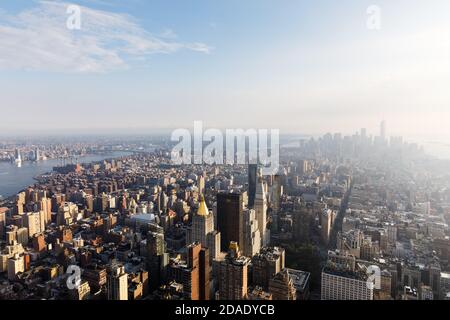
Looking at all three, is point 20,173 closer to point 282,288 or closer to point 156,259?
point 156,259

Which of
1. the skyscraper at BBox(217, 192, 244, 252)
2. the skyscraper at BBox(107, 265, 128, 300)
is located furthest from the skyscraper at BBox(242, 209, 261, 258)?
the skyscraper at BBox(107, 265, 128, 300)

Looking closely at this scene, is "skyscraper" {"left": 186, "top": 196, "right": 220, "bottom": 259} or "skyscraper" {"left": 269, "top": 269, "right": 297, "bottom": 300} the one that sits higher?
"skyscraper" {"left": 186, "top": 196, "right": 220, "bottom": 259}

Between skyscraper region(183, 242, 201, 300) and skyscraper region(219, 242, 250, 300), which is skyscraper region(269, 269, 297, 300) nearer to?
skyscraper region(219, 242, 250, 300)

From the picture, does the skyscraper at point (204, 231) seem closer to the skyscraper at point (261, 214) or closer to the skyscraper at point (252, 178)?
the skyscraper at point (261, 214)

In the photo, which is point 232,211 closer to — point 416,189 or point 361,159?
point 416,189

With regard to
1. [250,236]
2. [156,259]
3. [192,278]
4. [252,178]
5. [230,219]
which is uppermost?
[252,178]

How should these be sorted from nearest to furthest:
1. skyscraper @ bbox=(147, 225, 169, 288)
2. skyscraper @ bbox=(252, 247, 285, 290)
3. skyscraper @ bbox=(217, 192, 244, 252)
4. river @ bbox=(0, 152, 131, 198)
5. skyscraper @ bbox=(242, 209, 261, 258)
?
skyscraper @ bbox=(252, 247, 285, 290)
skyscraper @ bbox=(147, 225, 169, 288)
skyscraper @ bbox=(242, 209, 261, 258)
skyscraper @ bbox=(217, 192, 244, 252)
river @ bbox=(0, 152, 131, 198)

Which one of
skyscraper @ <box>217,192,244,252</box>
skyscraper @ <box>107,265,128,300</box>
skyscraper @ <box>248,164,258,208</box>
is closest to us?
skyscraper @ <box>107,265,128,300</box>

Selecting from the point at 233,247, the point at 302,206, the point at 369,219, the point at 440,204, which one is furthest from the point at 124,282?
the point at 440,204

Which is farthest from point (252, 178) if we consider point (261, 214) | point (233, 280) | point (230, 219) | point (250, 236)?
point (233, 280)
